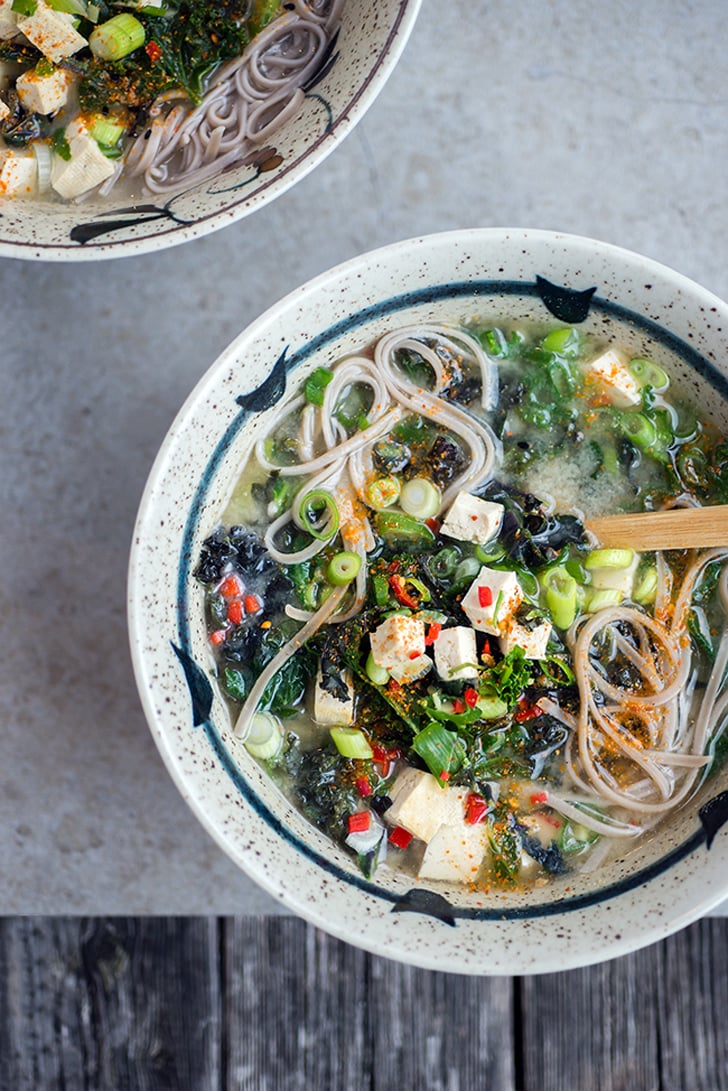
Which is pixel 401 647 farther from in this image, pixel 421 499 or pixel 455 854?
pixel 455 854

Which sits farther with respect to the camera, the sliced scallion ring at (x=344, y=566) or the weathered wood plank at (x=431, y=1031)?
the weathered wood plank at (x=431, y=1031)

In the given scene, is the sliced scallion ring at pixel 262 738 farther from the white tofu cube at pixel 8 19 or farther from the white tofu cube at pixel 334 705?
the white tofu cube at pixel 8 19

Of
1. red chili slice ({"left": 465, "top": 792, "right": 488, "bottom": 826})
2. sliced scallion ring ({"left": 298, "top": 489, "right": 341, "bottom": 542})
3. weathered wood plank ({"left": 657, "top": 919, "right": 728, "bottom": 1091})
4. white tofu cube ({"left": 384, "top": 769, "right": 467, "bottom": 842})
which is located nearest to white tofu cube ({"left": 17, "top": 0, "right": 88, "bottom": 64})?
sliced scallion ring ({"left": 298, "top": 489, "right": 341, "bottom": 542})

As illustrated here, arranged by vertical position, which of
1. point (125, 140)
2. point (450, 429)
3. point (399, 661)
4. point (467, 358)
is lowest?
point (399, 661)

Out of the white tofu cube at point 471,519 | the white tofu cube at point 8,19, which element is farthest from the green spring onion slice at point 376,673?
the white tofu cube at point 8,19

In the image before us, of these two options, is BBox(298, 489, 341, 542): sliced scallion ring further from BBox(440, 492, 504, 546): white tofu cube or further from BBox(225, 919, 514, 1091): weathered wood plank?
BBox(225, 919, 514, 1091): weathered wood plank

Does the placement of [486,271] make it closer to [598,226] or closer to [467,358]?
[467,358]

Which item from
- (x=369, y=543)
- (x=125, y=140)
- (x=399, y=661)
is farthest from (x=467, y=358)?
(x=125, y=140)
